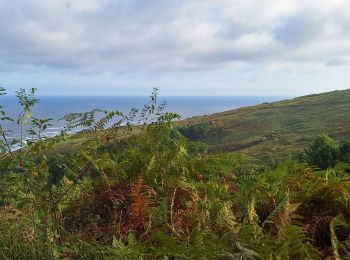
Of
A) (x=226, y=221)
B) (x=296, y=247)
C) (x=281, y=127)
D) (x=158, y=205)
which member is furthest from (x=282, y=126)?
(x=296, y=247)

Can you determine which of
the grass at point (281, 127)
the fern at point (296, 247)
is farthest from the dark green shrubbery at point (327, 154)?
the grass at point (281, 127)

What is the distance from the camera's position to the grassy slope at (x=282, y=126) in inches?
2416

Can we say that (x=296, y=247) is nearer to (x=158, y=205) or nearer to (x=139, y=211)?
(x=139, y=211)

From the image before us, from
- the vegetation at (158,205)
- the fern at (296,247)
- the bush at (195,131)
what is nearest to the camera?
the fern at (296,247)

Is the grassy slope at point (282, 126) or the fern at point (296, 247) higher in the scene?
the fern at point (296, 247)

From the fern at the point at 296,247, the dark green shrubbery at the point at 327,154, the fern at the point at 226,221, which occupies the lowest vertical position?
the dark green shrubbery at the point at 327,154

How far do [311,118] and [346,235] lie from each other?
83160 mm

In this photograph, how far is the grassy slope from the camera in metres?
61.4

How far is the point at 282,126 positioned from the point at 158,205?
79492 mm

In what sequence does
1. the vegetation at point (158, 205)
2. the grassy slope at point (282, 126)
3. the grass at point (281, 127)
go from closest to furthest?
the vegetation at point (158, 205) < the grass at point (281, 127) < the grassy slope at point (282, 126)

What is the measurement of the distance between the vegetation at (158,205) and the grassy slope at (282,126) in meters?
46.8

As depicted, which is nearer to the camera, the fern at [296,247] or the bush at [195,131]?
the fern at [296,247]

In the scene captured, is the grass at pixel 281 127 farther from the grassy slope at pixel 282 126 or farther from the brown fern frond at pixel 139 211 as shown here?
the brown fern frond at pixel 139 211

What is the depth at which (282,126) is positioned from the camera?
82250 millimetres
